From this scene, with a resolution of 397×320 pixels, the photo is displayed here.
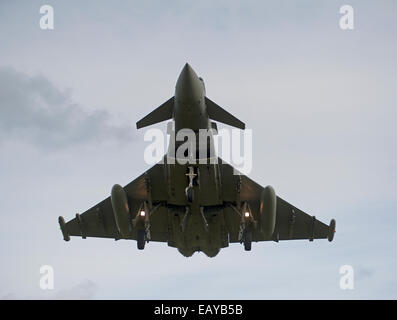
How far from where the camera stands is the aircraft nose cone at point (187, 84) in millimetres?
21683

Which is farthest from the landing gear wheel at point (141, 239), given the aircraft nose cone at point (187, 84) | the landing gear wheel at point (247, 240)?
the aircraft nose cone at point (187, 84)

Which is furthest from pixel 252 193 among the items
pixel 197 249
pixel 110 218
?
pixel 110 218

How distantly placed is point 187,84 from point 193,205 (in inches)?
249

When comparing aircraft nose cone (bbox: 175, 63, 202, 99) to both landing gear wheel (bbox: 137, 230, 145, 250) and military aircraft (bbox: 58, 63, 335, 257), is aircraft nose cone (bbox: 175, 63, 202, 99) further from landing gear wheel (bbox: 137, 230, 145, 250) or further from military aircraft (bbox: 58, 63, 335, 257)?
landing gear wheel (bbox: 137, 230, 145, 250)

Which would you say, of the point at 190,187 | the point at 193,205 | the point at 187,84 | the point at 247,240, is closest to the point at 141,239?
the point at 193,205

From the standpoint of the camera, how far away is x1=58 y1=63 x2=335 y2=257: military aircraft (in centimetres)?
2281

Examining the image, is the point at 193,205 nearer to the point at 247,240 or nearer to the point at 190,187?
the point at 190,187

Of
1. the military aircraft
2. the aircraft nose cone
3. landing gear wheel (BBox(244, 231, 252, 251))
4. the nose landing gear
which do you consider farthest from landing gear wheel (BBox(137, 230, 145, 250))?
the aircraft nose cone

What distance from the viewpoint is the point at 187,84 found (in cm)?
2167

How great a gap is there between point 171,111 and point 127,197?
5.28 metres
